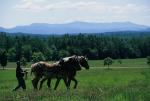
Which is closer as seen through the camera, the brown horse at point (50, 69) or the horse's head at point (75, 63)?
the brown horse at point (50, 69)

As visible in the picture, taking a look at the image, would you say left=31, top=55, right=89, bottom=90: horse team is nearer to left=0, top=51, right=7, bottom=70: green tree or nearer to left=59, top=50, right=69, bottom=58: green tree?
left=0, top=51, right=7, bottom=70: green tree

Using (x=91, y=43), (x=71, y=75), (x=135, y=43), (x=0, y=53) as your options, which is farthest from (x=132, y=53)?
(x=71, y=75)

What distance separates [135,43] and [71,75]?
509ft

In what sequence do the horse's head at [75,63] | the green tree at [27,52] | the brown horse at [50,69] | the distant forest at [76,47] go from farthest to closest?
the distant forest at [76,47], the green tree at [27,52], the horse's head at [75,63], the brown horse at [50,69]

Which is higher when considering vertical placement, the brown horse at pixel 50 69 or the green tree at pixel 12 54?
the brown horse at pixel 50 69

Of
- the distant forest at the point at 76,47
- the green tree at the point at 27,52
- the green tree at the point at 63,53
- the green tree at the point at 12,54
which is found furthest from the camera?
the distant forest at the point at 76,47

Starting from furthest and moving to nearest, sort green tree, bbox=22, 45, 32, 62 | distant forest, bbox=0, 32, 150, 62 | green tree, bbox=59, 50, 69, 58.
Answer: distant forest, bbox=0, 32, 150, 62 < green tree, bbox=22, 45, 32, 62 < green tree, bbox=59, 50, 69, 58

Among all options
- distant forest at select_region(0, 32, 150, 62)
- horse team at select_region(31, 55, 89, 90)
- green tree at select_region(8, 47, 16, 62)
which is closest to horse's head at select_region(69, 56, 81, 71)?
horse team at select_region(31, 55, 89, 90)

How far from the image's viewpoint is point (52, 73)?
20250 mm

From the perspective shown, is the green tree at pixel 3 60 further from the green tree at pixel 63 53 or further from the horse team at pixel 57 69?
the horse team at pixel 57 69

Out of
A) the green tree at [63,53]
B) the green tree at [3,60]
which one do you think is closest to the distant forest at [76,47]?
the green tree at [63,53]

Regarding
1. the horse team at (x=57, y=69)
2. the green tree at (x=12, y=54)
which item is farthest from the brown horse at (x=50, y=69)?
the green tree at (x=12, y=54)

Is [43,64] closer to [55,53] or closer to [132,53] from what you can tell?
[55,53]

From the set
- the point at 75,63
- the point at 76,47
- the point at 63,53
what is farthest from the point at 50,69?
the point at 76,47
